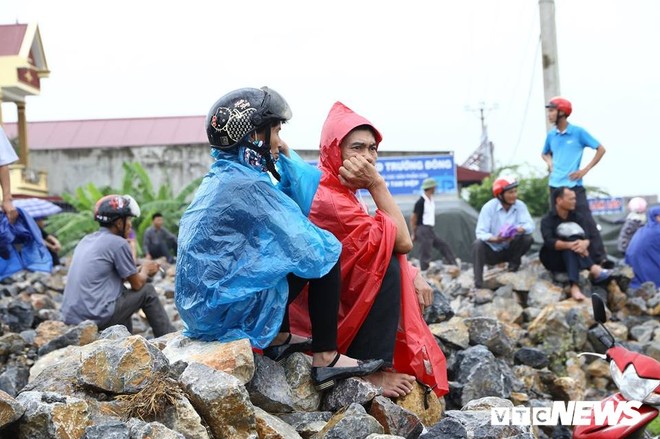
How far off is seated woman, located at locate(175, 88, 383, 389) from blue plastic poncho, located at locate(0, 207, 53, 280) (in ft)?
11.6

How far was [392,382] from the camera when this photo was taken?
13.3 feet

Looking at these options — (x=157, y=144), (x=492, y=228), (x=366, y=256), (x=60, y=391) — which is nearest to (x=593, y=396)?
(x=492, y=228)

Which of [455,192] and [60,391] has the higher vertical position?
[60,391]

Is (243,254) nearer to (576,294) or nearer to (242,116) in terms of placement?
(242,116)

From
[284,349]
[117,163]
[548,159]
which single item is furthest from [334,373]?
[117,163]

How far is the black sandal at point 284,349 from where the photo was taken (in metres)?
3.87

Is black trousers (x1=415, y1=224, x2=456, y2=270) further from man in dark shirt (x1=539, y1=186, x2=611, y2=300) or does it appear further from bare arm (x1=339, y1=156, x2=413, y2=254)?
bare arm (x1=339, y1=156, x2=413, y2=254)

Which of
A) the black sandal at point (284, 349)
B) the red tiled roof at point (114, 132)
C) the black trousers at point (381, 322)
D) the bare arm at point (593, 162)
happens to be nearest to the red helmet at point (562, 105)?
the bare arm at point (593, 162)

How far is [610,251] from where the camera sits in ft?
53.9

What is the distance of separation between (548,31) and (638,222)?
317cm

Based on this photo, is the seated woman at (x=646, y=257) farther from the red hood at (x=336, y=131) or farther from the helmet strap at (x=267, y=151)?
the helmet strap at (x=267, y=151)

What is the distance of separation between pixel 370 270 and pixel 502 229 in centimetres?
540

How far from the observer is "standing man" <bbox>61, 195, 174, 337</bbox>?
20.6 feet

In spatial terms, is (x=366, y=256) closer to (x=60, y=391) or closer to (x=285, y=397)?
(x=285, y=397)
